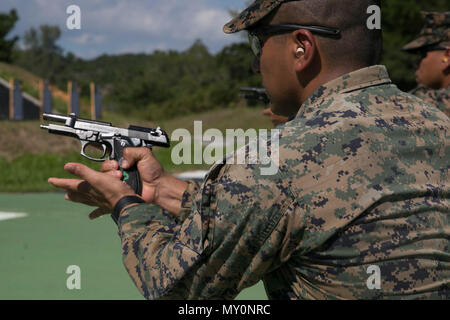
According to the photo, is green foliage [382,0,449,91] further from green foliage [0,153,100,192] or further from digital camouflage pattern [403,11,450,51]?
digital camouflage pattern [403,11,450,51]

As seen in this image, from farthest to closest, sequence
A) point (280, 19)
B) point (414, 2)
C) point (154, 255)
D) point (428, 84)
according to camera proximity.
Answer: point (414, 2) < point (428, 84) < point (280, 19) < point (154, 255)

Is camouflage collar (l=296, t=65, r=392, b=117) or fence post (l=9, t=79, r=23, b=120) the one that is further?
fence post (l=9, t=79, r=23, b=120)

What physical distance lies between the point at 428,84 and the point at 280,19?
4.22 m

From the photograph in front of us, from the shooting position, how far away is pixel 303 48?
76.6 inches

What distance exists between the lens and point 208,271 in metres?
1.74

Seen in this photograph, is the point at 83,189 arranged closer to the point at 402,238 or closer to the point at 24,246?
the point at 402,238

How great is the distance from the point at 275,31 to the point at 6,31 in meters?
55.5

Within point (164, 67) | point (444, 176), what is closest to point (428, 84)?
point (444, 176)

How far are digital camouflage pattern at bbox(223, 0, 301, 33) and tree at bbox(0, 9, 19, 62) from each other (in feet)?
174

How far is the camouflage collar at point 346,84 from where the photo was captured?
1.92m

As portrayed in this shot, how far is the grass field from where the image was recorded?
5073mm
